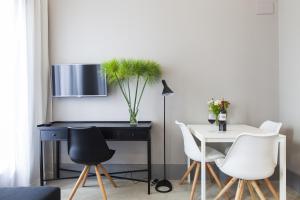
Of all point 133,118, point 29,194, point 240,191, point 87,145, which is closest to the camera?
point 29,194

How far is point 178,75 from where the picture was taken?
9.97 feet

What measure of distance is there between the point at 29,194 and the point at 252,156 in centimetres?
176

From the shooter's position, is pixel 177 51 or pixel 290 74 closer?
pixel 290 74

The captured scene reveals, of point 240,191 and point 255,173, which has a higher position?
point 255,173

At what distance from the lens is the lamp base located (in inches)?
105

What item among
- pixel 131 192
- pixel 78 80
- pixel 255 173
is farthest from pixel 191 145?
pixel 78 80

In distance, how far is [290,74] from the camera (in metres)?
2.74

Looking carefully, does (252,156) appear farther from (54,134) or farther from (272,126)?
(54,134)

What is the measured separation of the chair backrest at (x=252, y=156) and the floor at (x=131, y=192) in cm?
71

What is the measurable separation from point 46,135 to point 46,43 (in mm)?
1301

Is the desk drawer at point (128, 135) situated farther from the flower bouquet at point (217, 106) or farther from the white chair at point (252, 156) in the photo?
the white chair at point (252, 156)

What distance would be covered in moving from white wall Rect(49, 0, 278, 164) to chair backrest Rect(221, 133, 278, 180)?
1112 millimetres

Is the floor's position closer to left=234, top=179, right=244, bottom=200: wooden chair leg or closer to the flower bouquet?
left=234, top=179, right=244, bottom=200: wooden chair leg

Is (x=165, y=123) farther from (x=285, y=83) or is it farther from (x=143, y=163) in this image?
(x=285, y=83)
